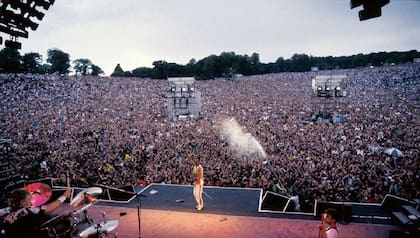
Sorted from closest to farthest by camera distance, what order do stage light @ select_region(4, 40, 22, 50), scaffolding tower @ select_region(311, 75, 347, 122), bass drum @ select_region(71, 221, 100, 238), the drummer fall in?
the drummer < bass drum @ select_region(71, 221, 100, 238) < stage light @ select_region(4, 40, 22, 50) < scaffolding tower @ select_region(311, 75, 347, 122)

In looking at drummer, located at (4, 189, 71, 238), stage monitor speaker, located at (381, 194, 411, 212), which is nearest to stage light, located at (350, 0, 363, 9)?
stage monitor speaker, located at (381, 194, 411, 212)

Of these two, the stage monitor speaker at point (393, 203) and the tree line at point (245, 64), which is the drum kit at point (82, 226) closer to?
the stage monitor speaker at point (393, 203)

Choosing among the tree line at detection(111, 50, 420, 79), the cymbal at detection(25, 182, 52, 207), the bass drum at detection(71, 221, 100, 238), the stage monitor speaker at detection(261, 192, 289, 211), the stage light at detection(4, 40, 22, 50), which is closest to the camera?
the cymbal at detection(25, 182, 52, 207)

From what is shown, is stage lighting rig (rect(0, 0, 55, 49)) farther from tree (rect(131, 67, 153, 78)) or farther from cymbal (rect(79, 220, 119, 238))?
tree (rect(131, 67, 153, 78))

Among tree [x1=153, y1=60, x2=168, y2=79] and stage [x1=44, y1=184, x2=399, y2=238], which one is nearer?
stage [x1=44, y1=184, x2=399, y2=238]

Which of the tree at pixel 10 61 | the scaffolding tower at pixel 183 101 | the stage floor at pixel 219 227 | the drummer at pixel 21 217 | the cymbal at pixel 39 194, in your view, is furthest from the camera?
the tree at pixel 10 61

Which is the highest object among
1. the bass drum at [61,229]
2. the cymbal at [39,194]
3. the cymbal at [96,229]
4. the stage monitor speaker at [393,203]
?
the cymbal at [39,194]

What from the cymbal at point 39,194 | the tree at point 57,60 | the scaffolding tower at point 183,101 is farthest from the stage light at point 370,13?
the tree at point 57,60

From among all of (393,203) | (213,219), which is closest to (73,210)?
(213,219)

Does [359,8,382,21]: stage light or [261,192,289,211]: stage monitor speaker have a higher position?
[359,8,382,21]: stage light
